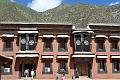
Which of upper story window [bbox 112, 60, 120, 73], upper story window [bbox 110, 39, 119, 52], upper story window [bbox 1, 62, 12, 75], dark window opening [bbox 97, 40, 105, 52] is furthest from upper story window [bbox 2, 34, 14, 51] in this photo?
upper story window [bbox 112, 60, 120, 73]

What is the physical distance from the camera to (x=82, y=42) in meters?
48.2

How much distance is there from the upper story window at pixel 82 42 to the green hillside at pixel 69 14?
250ft

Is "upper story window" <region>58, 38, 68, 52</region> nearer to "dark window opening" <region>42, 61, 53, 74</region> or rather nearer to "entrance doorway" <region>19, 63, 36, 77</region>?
"dark window opening" <region>42, 61, 53, 74</region>

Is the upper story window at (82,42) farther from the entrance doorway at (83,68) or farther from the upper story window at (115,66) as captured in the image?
the upper story window at (115,66)

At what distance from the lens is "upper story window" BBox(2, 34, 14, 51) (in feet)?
156

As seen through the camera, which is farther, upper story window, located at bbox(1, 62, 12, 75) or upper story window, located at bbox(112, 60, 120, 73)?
upper story window, located at bbox(112, 60, 120, 73)

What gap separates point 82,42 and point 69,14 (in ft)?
301

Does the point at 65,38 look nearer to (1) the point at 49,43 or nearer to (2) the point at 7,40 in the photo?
(1) the point at 49,43

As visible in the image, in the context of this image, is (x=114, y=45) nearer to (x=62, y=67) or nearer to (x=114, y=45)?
(x=114, y=45)

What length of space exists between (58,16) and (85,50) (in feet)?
298

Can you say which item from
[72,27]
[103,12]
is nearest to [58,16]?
[103,12]

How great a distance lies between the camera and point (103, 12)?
143 metres

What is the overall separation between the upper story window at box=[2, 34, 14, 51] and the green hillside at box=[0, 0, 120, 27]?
74.2m

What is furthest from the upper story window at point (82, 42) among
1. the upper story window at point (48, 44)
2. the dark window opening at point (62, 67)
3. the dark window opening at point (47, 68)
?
the dark window opening at point (47, 68)
